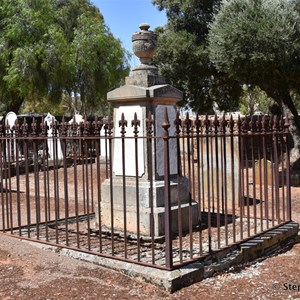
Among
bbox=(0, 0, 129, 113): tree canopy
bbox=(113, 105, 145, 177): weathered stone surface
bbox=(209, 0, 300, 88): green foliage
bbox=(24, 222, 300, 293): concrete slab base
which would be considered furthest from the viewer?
bbox=(0, 0, 129, 113): tree canopy

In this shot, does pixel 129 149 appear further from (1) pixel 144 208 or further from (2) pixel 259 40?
(2) pixel 259 40

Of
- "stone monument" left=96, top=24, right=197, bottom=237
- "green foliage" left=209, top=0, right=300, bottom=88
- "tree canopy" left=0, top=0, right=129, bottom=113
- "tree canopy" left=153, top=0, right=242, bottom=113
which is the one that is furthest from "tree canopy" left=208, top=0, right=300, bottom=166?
"tree canopy" left=0, top=0, right=129, bottom=113

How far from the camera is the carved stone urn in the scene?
21.5 ft

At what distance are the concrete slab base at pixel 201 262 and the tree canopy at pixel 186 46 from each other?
394 inches

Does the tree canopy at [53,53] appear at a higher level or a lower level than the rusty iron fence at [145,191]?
higher

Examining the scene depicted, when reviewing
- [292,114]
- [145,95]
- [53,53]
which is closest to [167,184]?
[145,95]

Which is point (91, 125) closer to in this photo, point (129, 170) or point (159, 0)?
point (129, 170)

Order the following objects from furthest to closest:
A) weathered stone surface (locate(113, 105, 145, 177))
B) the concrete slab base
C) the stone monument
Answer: weathered stone surface (locate(113, 105, 145, 177)), the stone monument, the concrete slab base

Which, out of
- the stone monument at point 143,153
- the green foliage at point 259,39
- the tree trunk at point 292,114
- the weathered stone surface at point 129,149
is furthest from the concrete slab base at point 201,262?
the tree trunk at point 292,114

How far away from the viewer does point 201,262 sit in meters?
4.95

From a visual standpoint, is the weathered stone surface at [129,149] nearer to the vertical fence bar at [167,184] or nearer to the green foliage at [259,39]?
the vertical fence bar at [167,184]

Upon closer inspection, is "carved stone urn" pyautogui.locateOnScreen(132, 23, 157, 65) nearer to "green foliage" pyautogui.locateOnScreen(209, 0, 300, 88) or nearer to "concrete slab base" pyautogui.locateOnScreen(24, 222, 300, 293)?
"concrete slab base" pyautogui.locateOnScreen(24, 222, 300, 293)

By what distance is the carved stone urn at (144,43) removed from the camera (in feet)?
21.5

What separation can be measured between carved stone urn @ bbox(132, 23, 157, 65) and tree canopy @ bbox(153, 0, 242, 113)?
8793 mm
